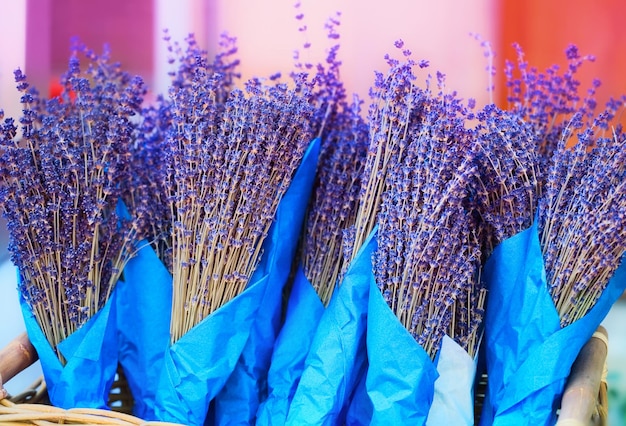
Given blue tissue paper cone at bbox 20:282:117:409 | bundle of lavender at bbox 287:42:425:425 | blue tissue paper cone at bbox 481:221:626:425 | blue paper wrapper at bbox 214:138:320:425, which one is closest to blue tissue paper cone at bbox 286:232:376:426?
bundle of lavender at bbox 287:42:425:425

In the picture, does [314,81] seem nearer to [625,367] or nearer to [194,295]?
[194,295]

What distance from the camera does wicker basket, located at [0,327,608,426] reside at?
1.19m

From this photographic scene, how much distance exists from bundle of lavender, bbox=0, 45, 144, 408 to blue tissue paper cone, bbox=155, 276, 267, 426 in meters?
0.18

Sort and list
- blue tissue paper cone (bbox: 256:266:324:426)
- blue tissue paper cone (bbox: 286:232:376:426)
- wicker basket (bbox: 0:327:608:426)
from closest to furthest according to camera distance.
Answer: wicker basket (bbox: 0:327:608:426) → blue tissue paper cone (bbox: 286:232:376:426) → blue tissue paper cone (bbox: 256:266:324:426)

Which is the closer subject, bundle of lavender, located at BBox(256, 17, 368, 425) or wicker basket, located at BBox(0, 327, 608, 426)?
wicker basket, located at BBox(0, 327, 608, 426)

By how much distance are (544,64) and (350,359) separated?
5.52ft

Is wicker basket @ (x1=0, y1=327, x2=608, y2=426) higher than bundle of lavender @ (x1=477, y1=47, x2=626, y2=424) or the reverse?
the reverse

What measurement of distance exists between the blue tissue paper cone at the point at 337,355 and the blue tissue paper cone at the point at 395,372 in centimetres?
6

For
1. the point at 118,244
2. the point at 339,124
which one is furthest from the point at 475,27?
the point at 118,244

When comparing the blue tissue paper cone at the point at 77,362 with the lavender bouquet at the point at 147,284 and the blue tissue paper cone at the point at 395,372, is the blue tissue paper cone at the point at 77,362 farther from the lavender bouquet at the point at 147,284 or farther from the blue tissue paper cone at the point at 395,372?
the blue tissue paper cone at the point at 395,372

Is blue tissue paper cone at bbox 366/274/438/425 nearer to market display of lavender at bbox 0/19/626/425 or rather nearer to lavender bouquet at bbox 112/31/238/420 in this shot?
market display of lavender at bbox 0/19/626/425

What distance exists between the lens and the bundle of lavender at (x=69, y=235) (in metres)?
1.36

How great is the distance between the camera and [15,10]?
6.45 ft

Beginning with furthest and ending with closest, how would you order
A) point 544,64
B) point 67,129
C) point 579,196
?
point 544,64, point 67,129, point 579,196
